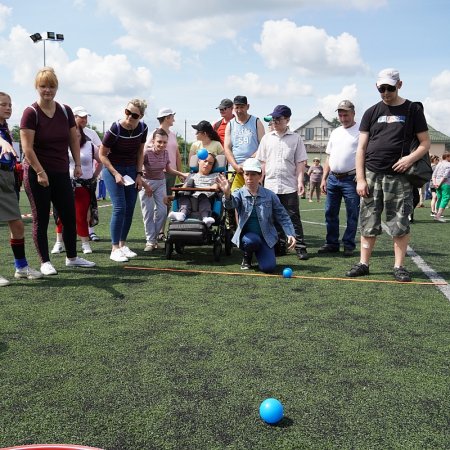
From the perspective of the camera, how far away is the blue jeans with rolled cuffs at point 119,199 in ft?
20.4

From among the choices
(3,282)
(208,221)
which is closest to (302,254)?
(208,221)

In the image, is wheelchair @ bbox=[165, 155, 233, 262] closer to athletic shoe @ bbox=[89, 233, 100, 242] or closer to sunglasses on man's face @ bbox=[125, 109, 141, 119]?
sunglasses on man's face @ bbox=[125, 109, 141, 119]

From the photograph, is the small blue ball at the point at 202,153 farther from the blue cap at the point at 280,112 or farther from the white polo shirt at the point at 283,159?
the blue cap at the point at 280,112

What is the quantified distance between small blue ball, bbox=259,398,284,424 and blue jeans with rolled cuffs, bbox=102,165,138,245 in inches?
168

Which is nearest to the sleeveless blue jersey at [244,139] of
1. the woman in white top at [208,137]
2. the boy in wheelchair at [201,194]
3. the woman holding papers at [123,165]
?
the woman in white top at [208,137]

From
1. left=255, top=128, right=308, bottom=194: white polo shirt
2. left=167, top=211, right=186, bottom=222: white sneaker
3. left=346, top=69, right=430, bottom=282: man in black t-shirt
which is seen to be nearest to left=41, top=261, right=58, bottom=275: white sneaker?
left=167, top=211, right=186, bottom=222: white sneaker

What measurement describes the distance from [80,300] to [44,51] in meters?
18.0

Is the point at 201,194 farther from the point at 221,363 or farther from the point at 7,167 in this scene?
the point at 221,363

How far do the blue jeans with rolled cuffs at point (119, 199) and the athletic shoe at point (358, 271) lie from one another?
287cm

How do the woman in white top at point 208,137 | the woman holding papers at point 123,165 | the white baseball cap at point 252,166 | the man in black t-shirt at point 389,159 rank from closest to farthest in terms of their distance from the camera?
1. the man in black t-shirt at point 389,159
2. the white baseball cap at point 252,166
3. the woman holding papers at point 123,165
4. the woman in white top at point 208,137

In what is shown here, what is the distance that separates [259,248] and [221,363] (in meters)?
3.01

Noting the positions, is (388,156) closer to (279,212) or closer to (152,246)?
(279,212)

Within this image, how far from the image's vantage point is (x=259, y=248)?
595 cm

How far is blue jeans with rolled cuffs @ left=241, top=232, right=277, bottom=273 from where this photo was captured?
5.77 meters
